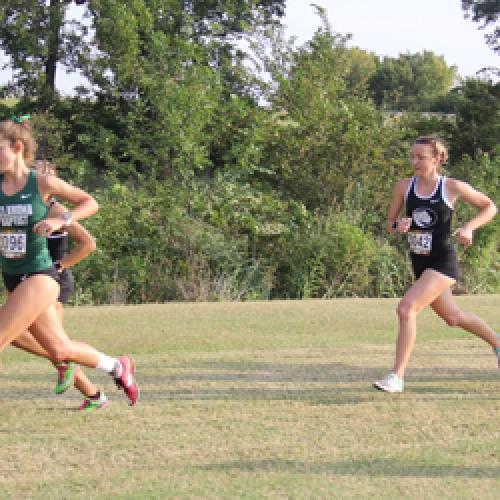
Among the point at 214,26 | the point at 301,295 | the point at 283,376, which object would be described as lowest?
the point at 301,295

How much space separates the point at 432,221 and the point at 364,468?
2.52m

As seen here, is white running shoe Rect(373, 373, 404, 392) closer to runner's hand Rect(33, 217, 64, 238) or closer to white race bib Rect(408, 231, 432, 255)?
white race bib Rect(408, 231, 432, 255)

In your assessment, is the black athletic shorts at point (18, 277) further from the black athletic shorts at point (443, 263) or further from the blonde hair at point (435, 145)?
the blonde hair at point (435, 145)

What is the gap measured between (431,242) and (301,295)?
7516 millimetres

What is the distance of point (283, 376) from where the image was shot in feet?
23.2

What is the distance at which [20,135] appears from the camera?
5082mm

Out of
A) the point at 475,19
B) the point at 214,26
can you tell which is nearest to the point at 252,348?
the point at 214,26

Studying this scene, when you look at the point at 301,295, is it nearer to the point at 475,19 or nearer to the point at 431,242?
the point at 431,242

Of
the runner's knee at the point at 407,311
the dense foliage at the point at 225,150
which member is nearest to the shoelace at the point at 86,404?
the runner's knee at the point at 407,311

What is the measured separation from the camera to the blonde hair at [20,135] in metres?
5.04

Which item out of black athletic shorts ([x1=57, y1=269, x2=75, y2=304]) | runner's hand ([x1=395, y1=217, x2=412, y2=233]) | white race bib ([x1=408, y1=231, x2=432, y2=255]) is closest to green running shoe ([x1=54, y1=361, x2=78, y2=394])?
black athletic shorts ([x1=57, y1=269, x2=75, y2=304])

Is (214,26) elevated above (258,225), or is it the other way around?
(214,26)

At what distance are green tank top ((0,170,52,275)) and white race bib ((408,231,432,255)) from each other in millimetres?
2817

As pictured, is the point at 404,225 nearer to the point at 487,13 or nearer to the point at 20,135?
the point at 20,135
